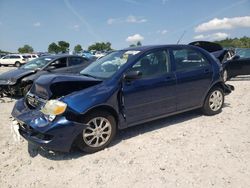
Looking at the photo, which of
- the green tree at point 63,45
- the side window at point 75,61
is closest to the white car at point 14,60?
the side window at point 75,61

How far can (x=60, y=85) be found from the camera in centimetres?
414

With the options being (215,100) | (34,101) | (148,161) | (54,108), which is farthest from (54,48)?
(148,161)

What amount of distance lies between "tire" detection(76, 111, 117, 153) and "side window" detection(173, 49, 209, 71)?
1.83 m

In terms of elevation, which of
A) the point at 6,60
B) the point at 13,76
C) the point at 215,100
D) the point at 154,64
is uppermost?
the point at 154,64

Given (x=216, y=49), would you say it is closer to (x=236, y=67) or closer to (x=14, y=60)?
(x=236, y=67)

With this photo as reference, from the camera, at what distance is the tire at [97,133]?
4102 millimetres

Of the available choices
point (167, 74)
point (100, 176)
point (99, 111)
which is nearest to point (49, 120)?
point (99, 111)

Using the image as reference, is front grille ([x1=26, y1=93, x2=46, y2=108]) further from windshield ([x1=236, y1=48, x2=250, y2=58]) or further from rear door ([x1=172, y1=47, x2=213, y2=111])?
windshield ([x1=236, y1=48, x2=250, y2=58])

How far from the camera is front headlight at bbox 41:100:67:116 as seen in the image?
3.85 m

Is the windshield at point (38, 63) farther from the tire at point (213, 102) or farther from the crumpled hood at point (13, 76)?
the tire at point (213, 102)

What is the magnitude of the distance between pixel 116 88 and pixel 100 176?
145cm

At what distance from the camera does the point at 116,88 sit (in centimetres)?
441

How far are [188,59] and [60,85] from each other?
2.75m

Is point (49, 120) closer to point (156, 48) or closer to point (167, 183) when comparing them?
point (167, 183)
